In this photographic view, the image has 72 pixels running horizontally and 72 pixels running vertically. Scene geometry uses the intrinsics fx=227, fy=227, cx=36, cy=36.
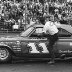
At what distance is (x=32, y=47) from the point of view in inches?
317

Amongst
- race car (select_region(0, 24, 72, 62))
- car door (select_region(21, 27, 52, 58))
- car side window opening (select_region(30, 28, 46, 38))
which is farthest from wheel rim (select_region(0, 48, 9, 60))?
car side window opening (select_region(30, 28, 46, 38))

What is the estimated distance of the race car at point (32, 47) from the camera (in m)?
8.05

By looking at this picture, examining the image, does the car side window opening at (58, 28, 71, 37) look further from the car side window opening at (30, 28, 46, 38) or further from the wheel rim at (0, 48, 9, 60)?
the wheel rim at (0, 48, 9, 60)

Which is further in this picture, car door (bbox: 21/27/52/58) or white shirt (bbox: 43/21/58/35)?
car door (bbox: 21/27/52/58)

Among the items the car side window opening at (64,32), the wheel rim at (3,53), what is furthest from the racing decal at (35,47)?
the wheel rim at (3,53)

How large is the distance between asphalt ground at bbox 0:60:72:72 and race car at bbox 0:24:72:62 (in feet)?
0.94

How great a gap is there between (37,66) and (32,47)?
0.72m

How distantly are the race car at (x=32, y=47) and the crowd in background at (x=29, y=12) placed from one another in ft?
38.7

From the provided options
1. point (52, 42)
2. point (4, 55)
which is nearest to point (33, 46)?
point (52, 42)

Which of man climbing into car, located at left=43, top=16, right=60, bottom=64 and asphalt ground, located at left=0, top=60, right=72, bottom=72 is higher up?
man climbing into car, located at left=43, top=16, right=60, bottom=64

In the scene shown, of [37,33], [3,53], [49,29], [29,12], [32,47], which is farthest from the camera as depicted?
[29,12]

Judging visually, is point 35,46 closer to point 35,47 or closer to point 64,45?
point 35,47

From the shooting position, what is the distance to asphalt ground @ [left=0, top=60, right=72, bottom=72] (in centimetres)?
721

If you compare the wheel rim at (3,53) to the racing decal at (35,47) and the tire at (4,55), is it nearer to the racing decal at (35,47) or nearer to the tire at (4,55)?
the tire at (4,55)
